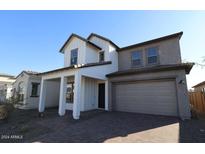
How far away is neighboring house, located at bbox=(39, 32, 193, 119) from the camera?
335 inches

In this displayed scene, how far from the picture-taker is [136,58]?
12523 millimetres

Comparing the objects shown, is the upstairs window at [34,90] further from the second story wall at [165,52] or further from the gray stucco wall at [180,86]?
the gray stucco wall at [180,86]

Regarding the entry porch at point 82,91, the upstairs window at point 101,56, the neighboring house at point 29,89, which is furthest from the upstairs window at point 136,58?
the neighboring house at point 29,89

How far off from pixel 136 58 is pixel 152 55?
159cm

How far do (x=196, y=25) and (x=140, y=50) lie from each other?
5241 mm

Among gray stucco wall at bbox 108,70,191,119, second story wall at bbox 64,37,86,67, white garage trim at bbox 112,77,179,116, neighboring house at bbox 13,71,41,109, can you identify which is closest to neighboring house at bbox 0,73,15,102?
neighboring house at bbox 13,71,41,109

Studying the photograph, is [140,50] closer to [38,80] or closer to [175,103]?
[175,103]

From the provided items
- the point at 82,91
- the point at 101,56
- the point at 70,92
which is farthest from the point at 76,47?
the point at 82,91

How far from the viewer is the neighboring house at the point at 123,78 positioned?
850cm

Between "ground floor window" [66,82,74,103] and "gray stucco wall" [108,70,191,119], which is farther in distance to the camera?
"ground floor window" [66,82,74,103]

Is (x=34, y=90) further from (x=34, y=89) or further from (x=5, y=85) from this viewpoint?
(x=5, y=85)

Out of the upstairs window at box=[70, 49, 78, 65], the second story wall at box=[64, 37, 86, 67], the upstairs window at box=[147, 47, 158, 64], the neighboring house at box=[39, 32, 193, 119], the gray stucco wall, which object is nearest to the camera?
the gray stucco wall

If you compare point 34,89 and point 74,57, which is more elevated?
point 74,57

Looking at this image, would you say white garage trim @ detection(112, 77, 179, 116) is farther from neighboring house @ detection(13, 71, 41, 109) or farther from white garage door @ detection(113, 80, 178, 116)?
neighboring house @ detection(13, 71, 41, 109)
